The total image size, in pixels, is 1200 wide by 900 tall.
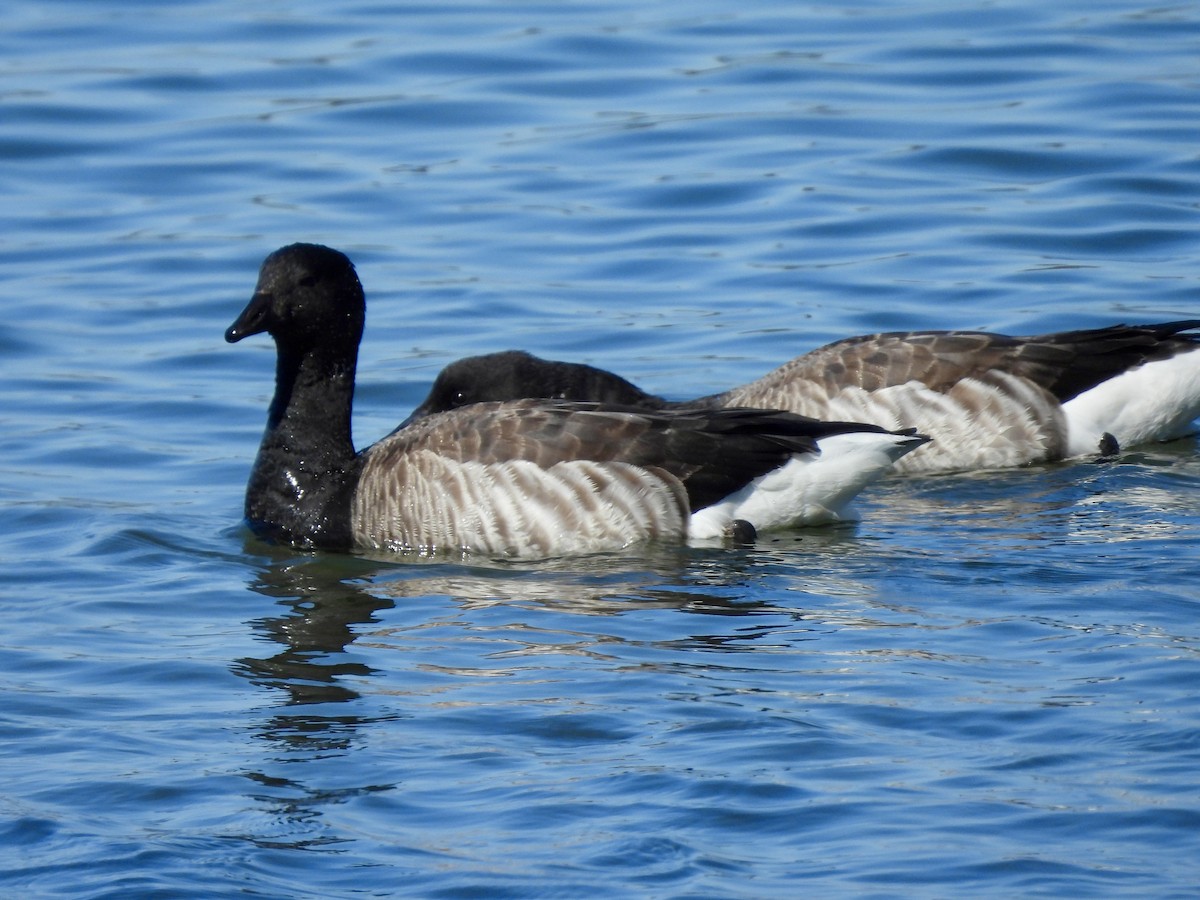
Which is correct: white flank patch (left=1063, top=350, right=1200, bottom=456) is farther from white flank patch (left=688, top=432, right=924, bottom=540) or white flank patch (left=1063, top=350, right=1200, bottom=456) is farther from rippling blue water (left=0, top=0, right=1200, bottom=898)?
white flank patch (left=688, top=432, right=924, bottom=540)

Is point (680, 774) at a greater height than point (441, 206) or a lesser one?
lesser

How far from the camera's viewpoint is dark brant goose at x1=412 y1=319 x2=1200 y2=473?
1230 cm

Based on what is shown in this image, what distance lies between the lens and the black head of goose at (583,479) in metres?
10.6

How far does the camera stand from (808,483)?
35.4 feet

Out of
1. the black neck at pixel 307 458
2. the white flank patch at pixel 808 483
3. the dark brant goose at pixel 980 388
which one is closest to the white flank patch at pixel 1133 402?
the dark brant goose at pixel 980 388

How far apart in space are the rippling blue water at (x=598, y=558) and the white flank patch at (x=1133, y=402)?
10.6 inches

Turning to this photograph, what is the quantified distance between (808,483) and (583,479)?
1.19 m

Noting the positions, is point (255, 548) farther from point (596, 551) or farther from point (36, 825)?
point (36, 825)

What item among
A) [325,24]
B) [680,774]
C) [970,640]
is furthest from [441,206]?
[680,774]

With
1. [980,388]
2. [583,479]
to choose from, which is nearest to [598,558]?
[583,479]

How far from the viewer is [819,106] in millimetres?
20094

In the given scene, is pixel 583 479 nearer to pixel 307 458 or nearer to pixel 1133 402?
pixel 307 458

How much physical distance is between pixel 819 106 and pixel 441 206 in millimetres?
4239

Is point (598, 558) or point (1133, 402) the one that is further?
point (1133, 402)
